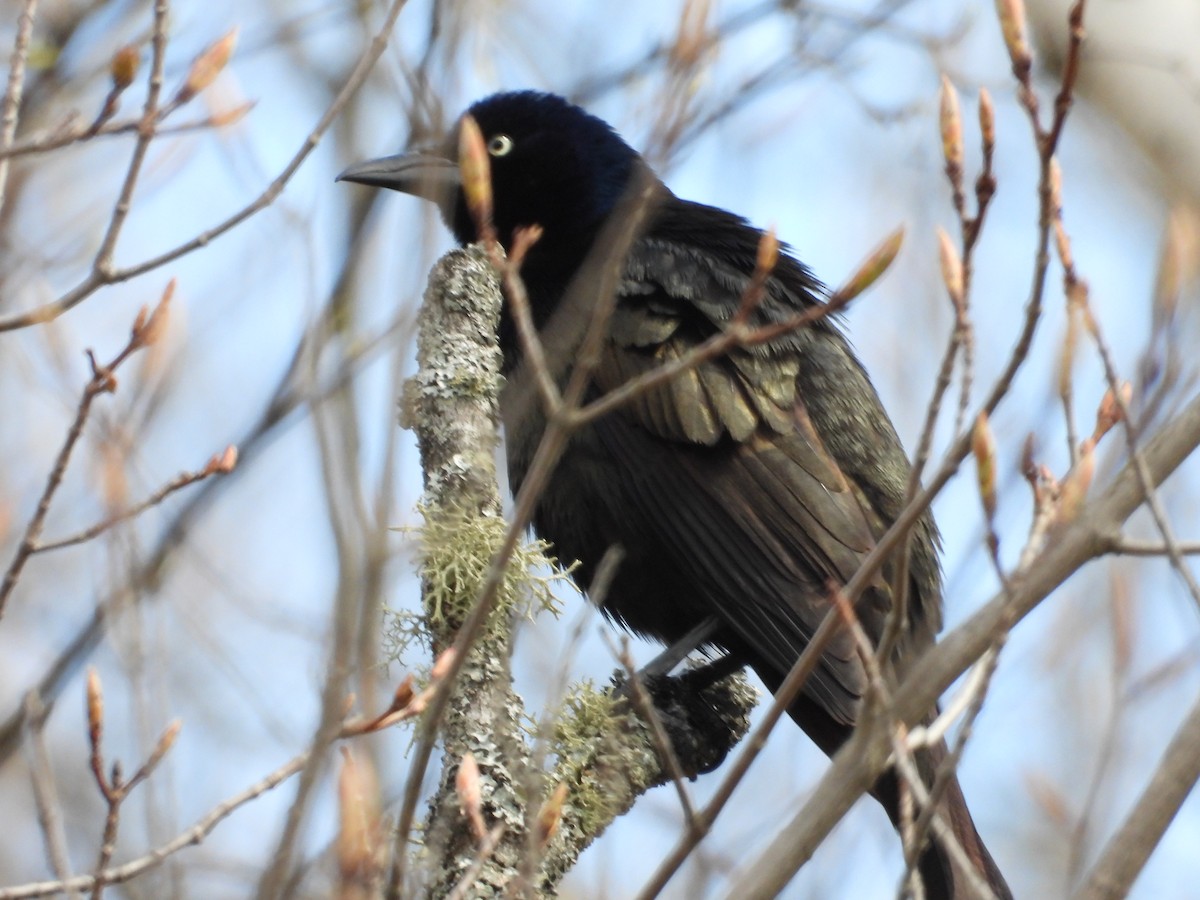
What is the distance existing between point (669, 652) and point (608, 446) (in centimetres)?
62

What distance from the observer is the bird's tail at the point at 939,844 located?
333 centimetres

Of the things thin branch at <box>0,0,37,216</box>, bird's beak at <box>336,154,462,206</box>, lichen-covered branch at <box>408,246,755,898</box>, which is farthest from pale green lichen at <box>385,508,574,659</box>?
bird's beak at <box>336,154,462,206</box>

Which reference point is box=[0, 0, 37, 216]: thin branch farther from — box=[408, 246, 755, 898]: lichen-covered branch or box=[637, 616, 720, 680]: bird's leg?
box=[637, 616, 720, 680]: bird's leg

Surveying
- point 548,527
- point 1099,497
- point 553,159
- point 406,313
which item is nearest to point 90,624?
point 548,527

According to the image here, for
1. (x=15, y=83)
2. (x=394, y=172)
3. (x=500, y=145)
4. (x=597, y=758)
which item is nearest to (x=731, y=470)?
(x=597, y=758)

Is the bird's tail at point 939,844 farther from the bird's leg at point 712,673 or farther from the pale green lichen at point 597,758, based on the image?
the pale green lichen at point 597,758

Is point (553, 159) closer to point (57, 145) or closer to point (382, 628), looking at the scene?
point (382, 628)

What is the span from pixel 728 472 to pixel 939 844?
120 cm

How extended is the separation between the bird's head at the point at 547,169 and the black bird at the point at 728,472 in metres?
0.57

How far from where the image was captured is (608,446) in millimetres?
4234

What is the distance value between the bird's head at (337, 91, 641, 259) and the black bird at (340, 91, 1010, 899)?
57 cm

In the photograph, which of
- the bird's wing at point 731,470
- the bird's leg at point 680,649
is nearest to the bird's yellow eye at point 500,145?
the bird's wing at point 731,470

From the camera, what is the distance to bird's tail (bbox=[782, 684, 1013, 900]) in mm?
3332

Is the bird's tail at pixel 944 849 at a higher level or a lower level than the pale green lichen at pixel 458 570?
lower
